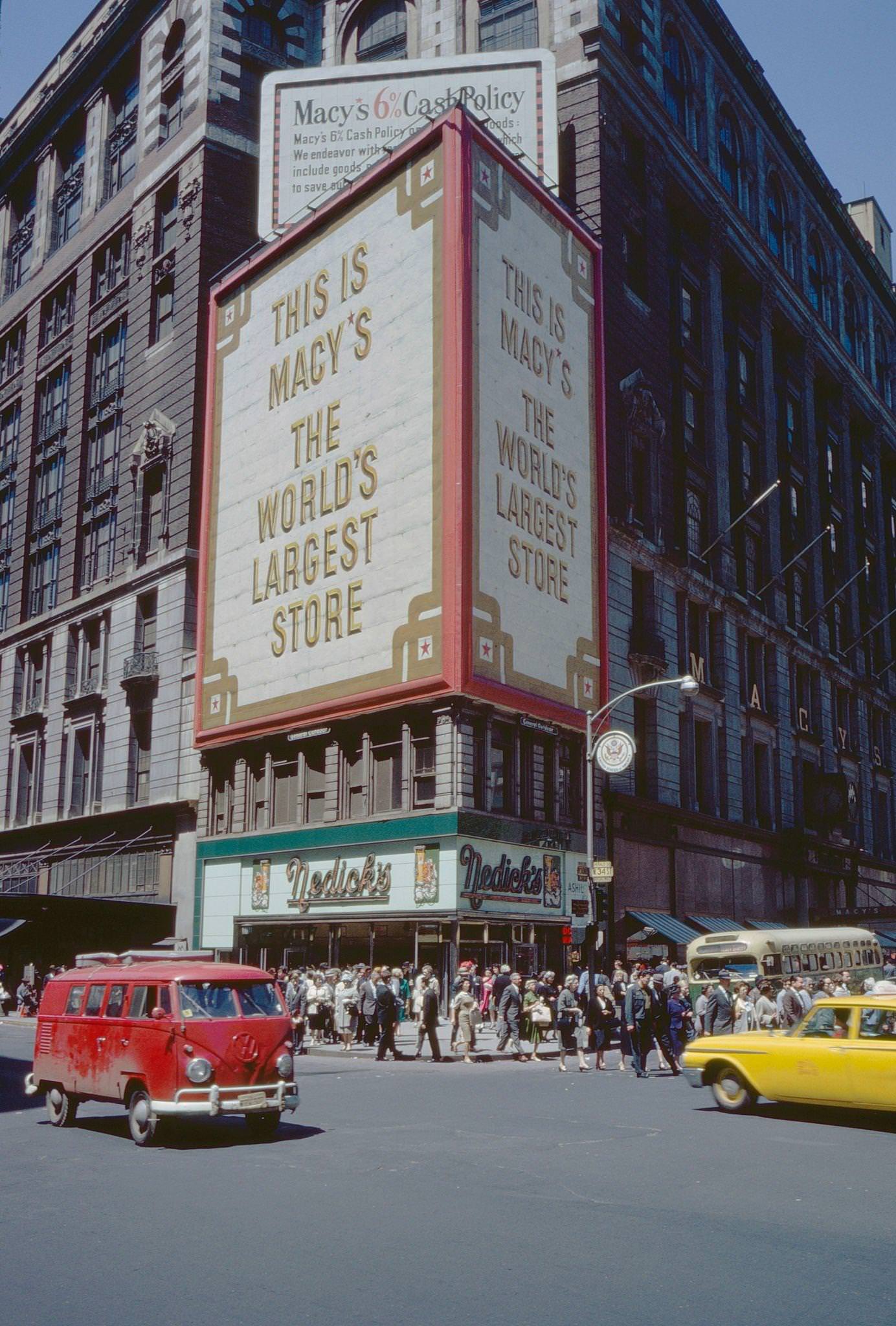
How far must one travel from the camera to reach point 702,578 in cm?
5628

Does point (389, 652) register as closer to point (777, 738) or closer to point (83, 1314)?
point (777, 738)

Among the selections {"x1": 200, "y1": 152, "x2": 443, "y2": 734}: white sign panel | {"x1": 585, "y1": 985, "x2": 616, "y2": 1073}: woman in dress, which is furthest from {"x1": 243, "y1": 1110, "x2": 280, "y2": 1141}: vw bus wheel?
{"x1": 200, "y1": 152, "x2": 443, "y2": 734}: white sign panel

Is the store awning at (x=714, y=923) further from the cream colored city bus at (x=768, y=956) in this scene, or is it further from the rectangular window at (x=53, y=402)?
the rectangular window at (x=53, y=402)

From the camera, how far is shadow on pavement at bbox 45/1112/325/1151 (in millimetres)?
15266

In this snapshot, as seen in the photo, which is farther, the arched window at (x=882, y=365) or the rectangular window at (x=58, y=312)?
the arched window at (x=882, y=365)

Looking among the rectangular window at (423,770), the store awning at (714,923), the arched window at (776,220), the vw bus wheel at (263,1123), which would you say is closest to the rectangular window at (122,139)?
the arched window at (776,220)

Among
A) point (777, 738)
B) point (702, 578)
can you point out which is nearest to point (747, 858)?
point (777, 738)

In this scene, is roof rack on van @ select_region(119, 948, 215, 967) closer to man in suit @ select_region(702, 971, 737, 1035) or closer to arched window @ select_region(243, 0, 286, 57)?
man in suit @ select_region(702, 971, 737, 1035)

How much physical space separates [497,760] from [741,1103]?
76.3 feet

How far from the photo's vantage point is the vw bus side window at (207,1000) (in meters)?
15.5

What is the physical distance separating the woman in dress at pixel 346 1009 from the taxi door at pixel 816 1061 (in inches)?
647

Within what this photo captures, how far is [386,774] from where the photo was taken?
41.9 metres

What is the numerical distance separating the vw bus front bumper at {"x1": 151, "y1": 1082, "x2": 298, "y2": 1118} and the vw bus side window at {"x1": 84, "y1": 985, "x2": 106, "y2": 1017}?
222cm

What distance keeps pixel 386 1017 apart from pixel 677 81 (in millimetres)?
51614
